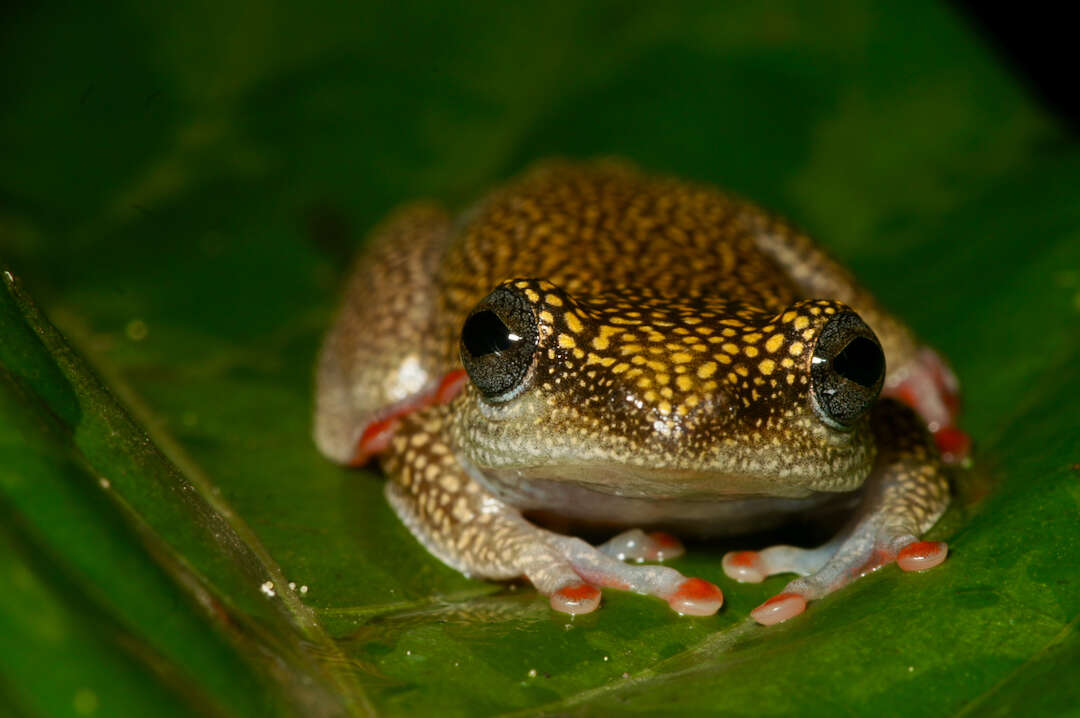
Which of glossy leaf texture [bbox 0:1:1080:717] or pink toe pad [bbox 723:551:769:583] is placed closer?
glossy leaf texture [bbox 0:1:1080:717]

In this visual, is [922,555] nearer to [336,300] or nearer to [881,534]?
[881,534]

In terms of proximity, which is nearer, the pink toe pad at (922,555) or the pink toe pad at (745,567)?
the pink toe pad at (922,555)

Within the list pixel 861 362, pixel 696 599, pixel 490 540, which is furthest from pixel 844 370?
pixel 490 540

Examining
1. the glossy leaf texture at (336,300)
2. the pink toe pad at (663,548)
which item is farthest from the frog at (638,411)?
the glossy leaf texture at (336,300)

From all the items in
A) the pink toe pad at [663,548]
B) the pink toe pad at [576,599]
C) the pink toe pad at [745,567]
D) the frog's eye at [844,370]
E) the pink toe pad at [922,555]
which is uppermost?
the frog's eye at [844,370]

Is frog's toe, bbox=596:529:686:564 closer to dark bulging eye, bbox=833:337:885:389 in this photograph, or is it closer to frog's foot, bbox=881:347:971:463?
dark bulging eye, bbox=833:337:885:389

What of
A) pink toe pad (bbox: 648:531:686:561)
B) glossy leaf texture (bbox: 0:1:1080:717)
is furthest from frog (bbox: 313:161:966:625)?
glossy leaf texture (bbox: 0:1:1080:717)

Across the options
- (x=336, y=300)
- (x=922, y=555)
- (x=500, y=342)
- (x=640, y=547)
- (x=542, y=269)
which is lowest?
(x=922, y=555)

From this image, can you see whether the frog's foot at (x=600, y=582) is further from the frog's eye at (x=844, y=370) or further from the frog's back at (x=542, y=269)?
the frog's back at (x=542, y=269)
